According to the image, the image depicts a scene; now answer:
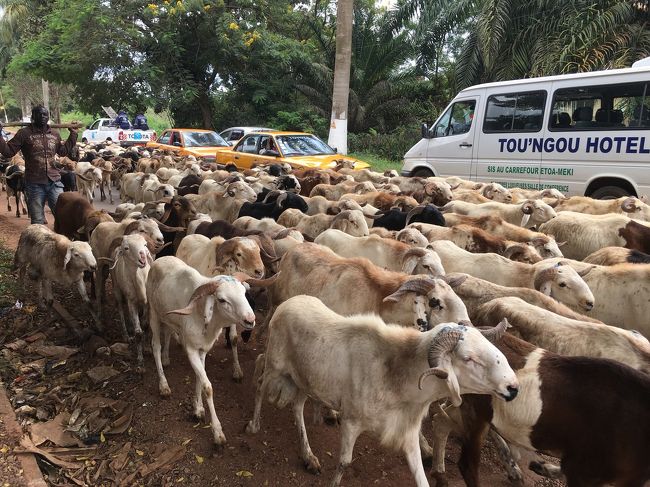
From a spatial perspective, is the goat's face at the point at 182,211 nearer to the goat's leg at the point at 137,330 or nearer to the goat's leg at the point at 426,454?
the goat's leg at the point at 137,330

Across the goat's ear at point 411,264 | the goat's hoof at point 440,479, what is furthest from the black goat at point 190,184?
the goat's hoof at point 440,479

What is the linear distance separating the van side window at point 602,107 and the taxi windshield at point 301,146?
6.34m

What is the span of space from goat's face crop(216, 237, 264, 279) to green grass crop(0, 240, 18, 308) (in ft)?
12.2

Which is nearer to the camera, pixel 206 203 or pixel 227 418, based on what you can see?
pixel 227 418

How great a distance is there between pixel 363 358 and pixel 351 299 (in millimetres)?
1337

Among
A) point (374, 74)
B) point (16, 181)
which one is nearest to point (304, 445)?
point (16, 181)

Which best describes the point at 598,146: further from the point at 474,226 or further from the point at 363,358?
the point at 363,358

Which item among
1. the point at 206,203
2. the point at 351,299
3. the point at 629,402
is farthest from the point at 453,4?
the point at 629,402

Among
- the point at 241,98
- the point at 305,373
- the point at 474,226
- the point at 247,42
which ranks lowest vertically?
the point at 305,373

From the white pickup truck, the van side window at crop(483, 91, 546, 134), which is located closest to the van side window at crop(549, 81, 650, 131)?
the van side window at crop(483, 91, 546, 134)

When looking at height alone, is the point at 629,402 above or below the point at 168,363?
above

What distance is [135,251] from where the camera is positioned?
5852mm

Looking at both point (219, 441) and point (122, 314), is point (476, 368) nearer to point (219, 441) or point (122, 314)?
point (219, 441)

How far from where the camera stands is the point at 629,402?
319cm
